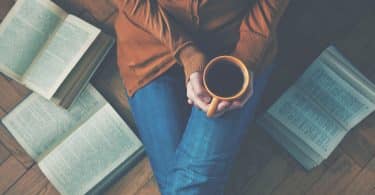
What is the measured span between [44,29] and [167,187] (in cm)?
71

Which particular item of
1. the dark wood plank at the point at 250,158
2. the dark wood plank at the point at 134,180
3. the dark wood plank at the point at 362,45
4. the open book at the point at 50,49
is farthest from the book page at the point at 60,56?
the dark wood plank at the point at 362,45

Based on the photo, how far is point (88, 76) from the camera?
1.26 m

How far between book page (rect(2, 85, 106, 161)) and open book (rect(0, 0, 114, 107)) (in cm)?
4

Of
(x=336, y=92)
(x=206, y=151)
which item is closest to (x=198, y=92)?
(x=206, y=151)

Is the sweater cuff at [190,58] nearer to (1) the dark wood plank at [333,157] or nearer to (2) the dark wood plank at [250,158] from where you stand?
(2) the dark wood plank at [250,158]

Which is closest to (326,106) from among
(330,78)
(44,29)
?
(330,78)

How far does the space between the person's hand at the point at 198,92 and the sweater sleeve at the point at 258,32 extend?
0.12m

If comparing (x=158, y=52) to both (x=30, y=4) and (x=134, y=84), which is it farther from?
(x=30, y=4)

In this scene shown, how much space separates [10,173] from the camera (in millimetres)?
1279

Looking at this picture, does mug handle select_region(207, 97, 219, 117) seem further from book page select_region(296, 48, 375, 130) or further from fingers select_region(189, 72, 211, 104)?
book page select_region(296, 48, 375, 130)

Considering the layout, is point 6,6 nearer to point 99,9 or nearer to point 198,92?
point 99,9

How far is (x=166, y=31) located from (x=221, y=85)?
0.20m

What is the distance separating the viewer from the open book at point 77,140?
1225 mm

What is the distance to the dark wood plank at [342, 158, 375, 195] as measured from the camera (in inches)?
49.5
